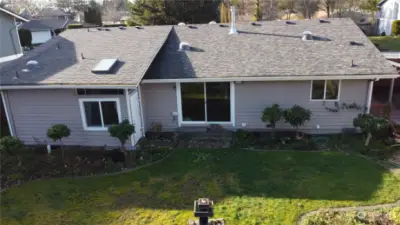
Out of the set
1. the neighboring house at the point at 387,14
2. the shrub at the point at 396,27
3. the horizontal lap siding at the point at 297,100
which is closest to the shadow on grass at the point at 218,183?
the horizontal lap siding at the point at 297,100

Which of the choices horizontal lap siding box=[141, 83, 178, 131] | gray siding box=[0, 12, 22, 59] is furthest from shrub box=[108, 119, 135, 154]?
gray siding box=[0, 12, 22, 59]

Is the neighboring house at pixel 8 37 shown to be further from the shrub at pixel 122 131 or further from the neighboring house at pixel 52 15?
the neighboring house at pixel 52 15

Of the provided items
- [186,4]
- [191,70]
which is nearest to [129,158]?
[191,70]

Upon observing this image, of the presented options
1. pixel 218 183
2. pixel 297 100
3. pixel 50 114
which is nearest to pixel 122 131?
pixel 50 114

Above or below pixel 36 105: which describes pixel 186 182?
below

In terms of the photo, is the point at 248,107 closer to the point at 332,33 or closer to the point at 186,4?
the point at 332,33
